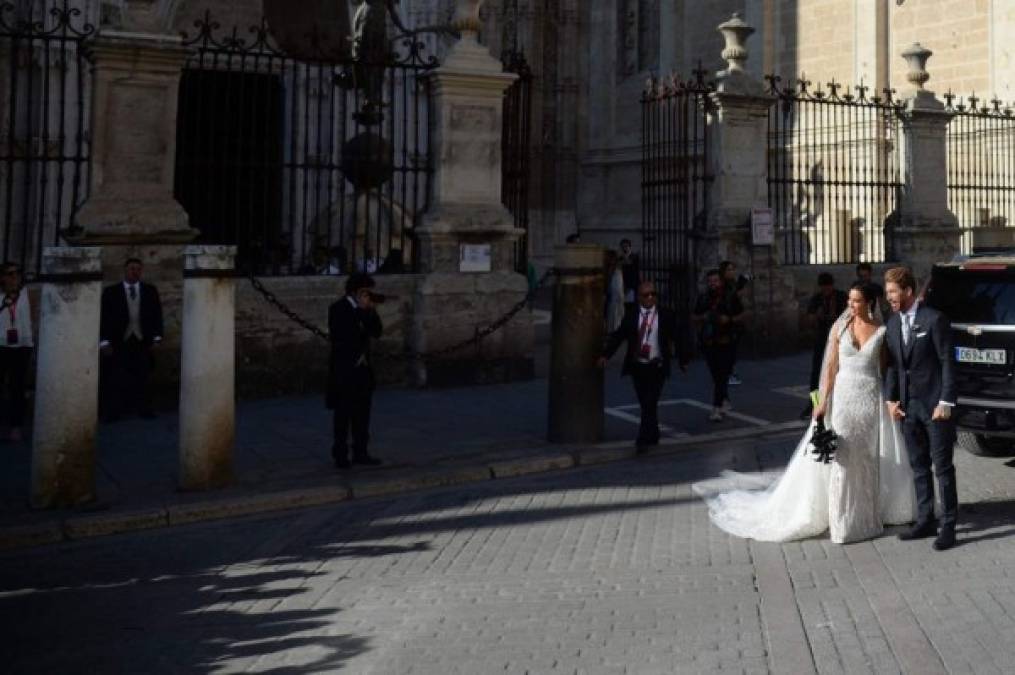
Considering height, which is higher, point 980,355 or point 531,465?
point 980,355

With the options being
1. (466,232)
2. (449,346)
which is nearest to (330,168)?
(466,232)

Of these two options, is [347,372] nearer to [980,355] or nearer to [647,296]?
[647,296]

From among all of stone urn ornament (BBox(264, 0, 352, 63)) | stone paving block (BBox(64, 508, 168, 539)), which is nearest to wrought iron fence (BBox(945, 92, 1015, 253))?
stone urn ornament (BBox(264, 0, 352, 63))

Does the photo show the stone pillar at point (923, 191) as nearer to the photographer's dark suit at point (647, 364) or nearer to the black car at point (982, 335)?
the black car at point (982, 335)

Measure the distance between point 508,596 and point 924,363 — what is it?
2.98 metres

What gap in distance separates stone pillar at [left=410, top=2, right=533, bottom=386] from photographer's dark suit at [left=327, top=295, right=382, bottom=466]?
3.74m

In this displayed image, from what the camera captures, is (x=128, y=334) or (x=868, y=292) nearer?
(x=868, y=292)

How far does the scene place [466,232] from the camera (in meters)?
13.1

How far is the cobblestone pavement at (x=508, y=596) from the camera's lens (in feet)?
16.3

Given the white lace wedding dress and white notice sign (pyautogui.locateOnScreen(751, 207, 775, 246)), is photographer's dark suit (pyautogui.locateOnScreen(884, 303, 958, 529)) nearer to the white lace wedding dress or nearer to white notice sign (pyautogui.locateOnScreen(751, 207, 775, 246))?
the white lace wedding dress

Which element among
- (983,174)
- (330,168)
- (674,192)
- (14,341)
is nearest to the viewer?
(14,341)

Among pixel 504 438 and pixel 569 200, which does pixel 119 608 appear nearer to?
pixel 504 438

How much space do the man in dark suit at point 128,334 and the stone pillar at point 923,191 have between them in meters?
11.8

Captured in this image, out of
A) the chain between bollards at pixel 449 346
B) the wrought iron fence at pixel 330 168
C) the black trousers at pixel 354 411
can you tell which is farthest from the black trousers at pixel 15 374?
the black trousers at pixel 354 411
